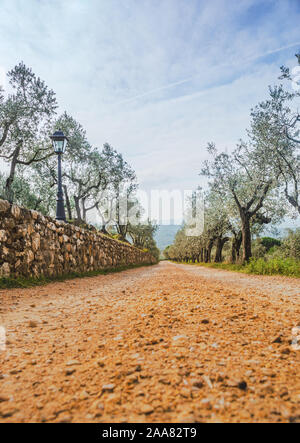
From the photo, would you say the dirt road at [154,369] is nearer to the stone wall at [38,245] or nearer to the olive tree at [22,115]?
the stone wall at [38,245]

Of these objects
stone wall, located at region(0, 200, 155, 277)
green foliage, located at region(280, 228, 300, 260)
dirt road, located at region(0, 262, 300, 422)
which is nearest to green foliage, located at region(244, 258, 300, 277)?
green foliage, located at region(280, 228, 300, 260)

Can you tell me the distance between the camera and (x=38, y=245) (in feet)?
22.6

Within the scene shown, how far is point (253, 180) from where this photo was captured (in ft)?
49.4

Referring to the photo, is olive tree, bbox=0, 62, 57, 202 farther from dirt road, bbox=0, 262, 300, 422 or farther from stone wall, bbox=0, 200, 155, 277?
dirt road, bbox=0, 262, 300, 422

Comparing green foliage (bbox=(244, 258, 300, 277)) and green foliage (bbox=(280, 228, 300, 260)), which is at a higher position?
green foliage (bbox=(280, 228, 300, 260))

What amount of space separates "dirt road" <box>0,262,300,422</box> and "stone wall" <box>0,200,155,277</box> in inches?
135

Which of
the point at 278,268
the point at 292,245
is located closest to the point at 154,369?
the point at 278,268

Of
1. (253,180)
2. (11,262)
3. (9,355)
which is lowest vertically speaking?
(9,355)

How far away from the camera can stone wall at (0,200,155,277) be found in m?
5.72

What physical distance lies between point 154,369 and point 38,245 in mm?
6230

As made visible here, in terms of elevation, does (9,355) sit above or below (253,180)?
below

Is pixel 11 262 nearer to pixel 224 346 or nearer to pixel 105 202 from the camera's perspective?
pixel 224 346
